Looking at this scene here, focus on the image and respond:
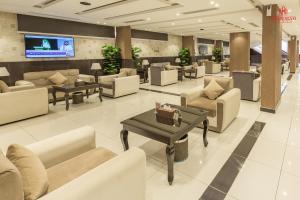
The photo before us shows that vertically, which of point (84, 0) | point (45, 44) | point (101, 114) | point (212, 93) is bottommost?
point (101, 114)

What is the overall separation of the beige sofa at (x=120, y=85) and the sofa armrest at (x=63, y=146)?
4.58 meters

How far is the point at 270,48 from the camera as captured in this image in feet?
16.5

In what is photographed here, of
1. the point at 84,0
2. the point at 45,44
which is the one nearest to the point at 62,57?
the point at 45,44

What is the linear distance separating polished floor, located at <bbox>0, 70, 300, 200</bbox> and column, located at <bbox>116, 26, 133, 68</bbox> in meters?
3.93

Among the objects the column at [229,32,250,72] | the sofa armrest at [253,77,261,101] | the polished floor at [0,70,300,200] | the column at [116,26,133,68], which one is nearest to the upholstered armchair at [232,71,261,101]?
the sofa armrest at [253,77,261,101]

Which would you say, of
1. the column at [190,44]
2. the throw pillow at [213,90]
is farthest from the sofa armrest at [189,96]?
the column at [190,44]

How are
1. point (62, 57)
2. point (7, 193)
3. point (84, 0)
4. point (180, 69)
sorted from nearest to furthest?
point (7, 193), point (84, 0), point (62, 57), point (180, 69)

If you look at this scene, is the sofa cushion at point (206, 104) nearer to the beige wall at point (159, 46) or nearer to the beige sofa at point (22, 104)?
the beige sofa at point (22, 104)

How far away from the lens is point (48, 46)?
287 inches

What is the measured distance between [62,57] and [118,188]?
7.25 metres

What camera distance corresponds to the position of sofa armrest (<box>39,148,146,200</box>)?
128 centimetres

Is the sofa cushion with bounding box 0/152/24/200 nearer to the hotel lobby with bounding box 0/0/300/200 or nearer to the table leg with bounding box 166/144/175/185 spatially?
the hotel lobby with bounding box 0/0/300/200

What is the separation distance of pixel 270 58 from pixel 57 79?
6.21 metres

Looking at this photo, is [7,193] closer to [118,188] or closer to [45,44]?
[118,188]
